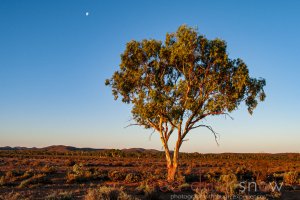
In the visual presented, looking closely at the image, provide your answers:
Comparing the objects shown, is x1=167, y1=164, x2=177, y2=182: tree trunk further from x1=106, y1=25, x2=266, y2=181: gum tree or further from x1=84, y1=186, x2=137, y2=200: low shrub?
x1=84, y1=186, x2=137, y2=200: low shrub

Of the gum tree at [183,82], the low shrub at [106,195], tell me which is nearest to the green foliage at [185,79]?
the gum tree at [183,82]

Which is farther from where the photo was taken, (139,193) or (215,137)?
(215,137)

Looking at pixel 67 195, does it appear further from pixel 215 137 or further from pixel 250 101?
pixel 250 101

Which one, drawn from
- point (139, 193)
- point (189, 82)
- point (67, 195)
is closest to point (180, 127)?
point (189, 82)

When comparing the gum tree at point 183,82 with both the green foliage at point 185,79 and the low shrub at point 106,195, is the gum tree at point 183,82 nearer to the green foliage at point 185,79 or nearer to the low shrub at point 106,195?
the green foliage at point 185,79

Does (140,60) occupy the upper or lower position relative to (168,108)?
upper

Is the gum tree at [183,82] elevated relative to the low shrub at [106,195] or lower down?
elevated

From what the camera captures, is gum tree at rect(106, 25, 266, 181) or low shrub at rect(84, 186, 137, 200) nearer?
low shrub at rect(84, 186, 137, 200)

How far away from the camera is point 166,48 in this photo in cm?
2253

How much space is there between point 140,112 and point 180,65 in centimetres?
416

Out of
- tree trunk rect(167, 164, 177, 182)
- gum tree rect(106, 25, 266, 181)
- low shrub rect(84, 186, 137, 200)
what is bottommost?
low shrub rect(84, 186, 137, 200)

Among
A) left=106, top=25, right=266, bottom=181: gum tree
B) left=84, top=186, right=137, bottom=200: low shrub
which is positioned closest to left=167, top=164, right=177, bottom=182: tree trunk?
left=106, top=25, right=266, bottom=181: gum tree

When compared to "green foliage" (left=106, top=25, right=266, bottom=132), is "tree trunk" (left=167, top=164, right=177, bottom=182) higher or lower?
lower

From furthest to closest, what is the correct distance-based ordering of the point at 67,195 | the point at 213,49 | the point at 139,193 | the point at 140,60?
the point at 140,60
the point at 213,49
the point at 139,193
the point at 67,195
